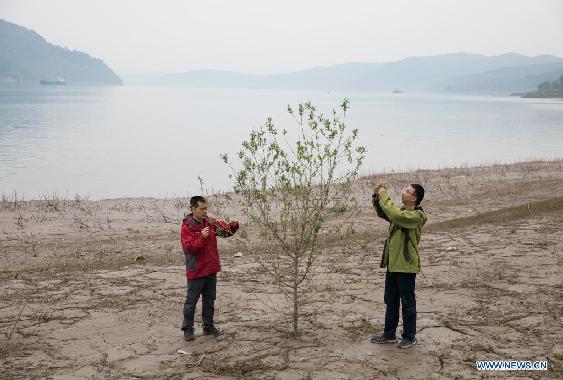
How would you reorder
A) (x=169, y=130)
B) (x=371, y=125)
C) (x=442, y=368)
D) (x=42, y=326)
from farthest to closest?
(x=371, y=125) < (x=169, y=130) < (x=42, y=326) < (x=442, y=368)

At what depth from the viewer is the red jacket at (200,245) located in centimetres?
602

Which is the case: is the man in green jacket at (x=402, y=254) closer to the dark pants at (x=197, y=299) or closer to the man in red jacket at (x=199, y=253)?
the man in red jacket at (x=199, y=253)

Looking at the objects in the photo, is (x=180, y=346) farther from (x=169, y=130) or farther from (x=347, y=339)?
(x=169, y=130)

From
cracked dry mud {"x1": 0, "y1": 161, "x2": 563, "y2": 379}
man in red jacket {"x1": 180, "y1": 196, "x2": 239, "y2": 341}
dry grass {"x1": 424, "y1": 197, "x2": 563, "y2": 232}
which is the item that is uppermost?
man in red jacket {"x1": 180, "y1": 196, "x2": 239, "y2": 341}

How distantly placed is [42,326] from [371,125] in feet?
197

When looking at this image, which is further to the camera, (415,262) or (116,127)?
(116,127)

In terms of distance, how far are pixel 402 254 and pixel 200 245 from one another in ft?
6.85

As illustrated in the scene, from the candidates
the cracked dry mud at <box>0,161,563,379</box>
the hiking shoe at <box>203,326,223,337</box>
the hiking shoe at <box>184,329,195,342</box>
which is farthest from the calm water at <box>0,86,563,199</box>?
the hiking shoe at <box>184,329,195,342</box>

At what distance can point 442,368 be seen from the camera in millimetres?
5488

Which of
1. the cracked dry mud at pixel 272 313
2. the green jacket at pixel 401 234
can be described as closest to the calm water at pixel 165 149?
the cracked dry mud at pixel 272 313

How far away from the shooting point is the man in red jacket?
6.05 m

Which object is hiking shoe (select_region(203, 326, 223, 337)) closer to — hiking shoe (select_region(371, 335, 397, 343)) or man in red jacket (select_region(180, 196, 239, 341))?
man in red jacket (select_region(180, 196, 239, 341))

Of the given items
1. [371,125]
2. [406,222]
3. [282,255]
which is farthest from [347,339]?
[371,125]

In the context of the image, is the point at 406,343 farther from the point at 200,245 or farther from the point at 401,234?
the point at 200,245
